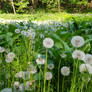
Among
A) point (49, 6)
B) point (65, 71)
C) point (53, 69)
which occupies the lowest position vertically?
point (49, 6)

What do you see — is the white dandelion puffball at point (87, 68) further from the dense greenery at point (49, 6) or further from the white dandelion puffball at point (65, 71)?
the dense greenery at point (49, 6)

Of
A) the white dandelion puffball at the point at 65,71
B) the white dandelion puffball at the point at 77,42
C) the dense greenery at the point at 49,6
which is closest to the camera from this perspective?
the white dandelion puffball at the point at 77,42

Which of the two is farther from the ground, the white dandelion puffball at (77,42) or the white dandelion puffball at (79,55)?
the white dandelion puffball at (77,42)

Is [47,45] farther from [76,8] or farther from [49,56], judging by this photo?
[76,8]

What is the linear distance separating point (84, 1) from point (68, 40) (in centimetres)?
2498

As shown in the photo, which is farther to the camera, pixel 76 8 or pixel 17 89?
pixel 76 8

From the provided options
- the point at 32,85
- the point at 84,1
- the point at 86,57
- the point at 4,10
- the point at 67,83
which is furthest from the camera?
the point at 4,10

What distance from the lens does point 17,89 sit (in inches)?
39.8

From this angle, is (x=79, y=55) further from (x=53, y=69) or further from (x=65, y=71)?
(x=53, y=69)

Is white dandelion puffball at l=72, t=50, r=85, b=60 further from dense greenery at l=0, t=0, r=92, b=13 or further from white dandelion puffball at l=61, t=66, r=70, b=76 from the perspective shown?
dense greenery at l=0, t=0, r=92, b=13

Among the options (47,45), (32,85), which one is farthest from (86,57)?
(32,85)

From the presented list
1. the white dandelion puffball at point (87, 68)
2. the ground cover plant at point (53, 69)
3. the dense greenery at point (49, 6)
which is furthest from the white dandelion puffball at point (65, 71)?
the dense greenery at point (49, 6)

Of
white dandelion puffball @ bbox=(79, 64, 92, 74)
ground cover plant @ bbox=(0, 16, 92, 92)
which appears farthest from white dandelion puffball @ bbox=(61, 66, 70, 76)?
white dandelion puffball @ bbox=(79, 64, 92, 74)

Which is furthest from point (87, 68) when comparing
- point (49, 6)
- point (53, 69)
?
point (49, 6)
